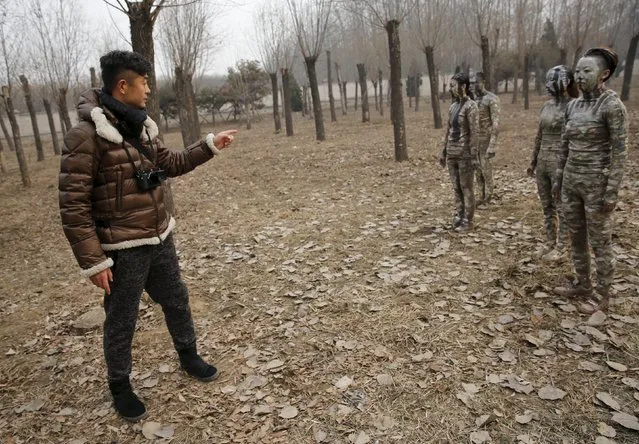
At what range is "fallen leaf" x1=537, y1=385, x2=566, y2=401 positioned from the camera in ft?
10.1

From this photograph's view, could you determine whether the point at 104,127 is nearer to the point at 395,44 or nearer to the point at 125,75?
the point at 125,75

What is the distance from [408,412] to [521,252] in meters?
3.29

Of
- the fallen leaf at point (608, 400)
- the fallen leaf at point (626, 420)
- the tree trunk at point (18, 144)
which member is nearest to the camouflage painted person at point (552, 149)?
the fallen leaf at point (608, 400)

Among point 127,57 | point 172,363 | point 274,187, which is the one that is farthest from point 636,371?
point 274,187

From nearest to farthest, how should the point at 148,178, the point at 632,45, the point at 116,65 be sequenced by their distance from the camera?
the point at 116,65 < the point at 148,178 < the point at 632,45

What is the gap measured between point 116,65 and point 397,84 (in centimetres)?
1002

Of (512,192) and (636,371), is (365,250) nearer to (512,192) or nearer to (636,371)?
(636,371)

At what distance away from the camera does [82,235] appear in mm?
2678

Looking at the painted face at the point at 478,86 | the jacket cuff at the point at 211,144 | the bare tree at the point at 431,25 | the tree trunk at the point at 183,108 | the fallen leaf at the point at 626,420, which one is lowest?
the fallen leaf at the point at 626,420

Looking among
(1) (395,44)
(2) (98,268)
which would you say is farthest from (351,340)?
(1) (395,44)

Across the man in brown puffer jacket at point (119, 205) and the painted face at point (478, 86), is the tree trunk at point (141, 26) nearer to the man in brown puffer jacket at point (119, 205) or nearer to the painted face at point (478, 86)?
the man in brown puffer jacket at point (119, 205)

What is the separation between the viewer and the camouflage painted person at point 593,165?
11.9 feet

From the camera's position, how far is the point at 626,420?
2.81m

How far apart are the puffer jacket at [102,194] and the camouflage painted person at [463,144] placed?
14.5ft
